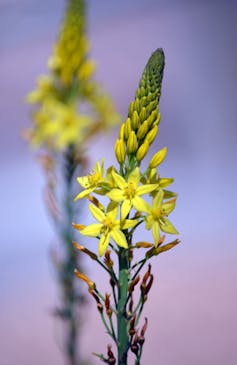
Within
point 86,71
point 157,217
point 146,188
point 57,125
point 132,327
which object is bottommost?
point 132,327

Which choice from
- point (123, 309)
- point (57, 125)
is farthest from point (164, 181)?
point (57, 125)

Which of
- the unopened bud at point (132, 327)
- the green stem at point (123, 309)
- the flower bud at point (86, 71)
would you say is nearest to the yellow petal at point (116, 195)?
the green stem at point (123, 309)

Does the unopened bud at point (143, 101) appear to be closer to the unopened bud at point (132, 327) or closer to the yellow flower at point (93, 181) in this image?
the yellow flower at point (93, 181)

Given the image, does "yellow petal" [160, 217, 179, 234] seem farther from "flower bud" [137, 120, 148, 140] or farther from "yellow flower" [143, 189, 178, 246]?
"flower bud" [137, 120, 148, 140]

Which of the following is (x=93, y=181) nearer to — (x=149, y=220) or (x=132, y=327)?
(x=149, y=220)

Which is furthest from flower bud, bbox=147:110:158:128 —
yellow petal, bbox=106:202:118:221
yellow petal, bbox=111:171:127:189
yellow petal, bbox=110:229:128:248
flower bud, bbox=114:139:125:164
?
yellow petal, bbox=110:229:128:248

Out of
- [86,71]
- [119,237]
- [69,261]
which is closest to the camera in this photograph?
[119,237]

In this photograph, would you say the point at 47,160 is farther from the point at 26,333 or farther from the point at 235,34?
the point at 235,34
